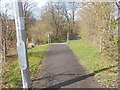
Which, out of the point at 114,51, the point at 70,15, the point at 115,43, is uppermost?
the point at 70,15

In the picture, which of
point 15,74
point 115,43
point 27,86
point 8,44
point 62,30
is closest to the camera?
point 115,43

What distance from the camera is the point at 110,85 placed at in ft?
11.5

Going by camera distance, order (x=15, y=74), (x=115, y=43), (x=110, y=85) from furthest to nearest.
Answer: (x=15, y=74) → (x=110, y=85) → (x=115, y=43)

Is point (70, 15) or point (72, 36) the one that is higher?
point (70, 15)

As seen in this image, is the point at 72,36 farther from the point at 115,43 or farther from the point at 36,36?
the point at 115,43

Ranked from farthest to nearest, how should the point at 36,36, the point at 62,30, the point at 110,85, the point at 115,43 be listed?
the point at 62,30
the point at 36,36
the point at 110,85
the point at 115,43

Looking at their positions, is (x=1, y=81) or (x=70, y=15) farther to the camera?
(x=70, y=15)

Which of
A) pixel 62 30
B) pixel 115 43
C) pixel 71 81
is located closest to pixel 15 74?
pixel 71 81

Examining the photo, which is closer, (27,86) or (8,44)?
(27,86)

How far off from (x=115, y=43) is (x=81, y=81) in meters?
1.79

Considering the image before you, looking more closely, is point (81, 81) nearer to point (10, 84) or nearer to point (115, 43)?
point (115, 43)

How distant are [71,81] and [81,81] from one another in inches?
12.9

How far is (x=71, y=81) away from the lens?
3.88 metres

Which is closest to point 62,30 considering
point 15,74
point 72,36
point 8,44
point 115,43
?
point 72,36
